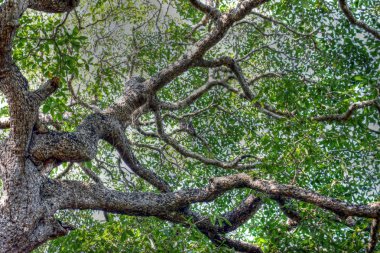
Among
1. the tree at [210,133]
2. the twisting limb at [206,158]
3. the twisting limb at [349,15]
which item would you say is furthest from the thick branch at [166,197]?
the twisting limb at [349,15]

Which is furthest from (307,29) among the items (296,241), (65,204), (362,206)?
(65,204)

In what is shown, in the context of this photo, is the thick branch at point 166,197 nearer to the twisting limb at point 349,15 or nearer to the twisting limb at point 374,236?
the twisting limb at point 374,236

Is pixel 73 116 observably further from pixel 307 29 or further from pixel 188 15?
pixel 307 29

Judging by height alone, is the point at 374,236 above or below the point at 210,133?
below

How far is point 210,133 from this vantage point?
24.7ft

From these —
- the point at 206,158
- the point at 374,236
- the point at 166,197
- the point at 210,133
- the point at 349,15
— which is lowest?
the point at 374,236

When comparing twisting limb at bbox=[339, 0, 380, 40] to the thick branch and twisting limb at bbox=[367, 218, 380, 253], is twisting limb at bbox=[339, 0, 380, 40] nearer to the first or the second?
the thick branch

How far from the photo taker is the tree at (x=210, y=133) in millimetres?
3793

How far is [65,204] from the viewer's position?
4.20 metres

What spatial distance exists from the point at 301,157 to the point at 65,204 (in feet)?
8.20

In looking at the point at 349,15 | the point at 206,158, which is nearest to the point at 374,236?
the point at 206,158

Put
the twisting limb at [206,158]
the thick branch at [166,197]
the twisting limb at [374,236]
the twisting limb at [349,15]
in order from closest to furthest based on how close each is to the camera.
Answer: the twisting limb at [374,236], the thick branch at [166,197], the twisting limb at [349,15], the twisting limb at [206,158]

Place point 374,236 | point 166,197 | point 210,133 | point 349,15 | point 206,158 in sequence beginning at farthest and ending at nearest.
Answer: point 210,133 < point 206,158 < point 349,15 < point 166,197 < point 374,236

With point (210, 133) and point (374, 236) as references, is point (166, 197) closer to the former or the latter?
point (374, 236)
